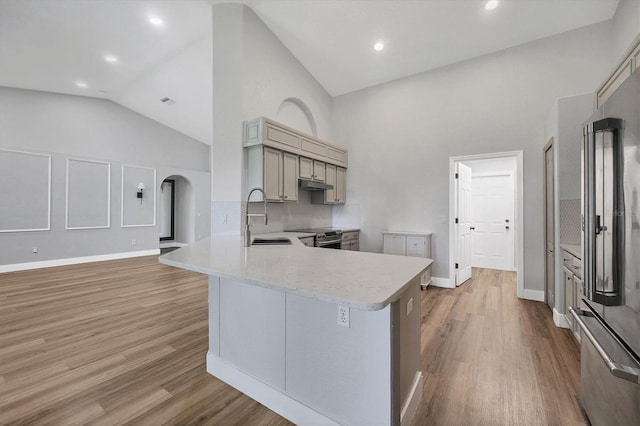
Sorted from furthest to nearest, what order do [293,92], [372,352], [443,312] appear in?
[293,92], [443,312], [372,352]

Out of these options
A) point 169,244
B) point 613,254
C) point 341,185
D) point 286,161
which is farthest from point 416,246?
point 169,244

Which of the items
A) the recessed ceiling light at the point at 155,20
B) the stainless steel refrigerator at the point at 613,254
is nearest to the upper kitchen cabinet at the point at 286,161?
the recessed ceiling light at the point at 155,20

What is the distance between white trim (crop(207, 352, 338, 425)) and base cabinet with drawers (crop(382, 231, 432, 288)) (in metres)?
3.17

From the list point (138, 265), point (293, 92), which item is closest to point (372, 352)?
point (293, 92)

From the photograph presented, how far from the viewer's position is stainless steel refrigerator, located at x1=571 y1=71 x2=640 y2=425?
41.6 inches

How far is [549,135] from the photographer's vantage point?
11.2ft

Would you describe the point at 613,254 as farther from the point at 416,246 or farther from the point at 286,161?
the point at 286,161

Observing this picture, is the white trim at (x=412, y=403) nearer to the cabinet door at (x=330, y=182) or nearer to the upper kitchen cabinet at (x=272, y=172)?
the upper kitchen cabinet at (x=272, y=172)

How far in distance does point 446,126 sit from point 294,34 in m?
2.77

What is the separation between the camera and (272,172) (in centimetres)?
368

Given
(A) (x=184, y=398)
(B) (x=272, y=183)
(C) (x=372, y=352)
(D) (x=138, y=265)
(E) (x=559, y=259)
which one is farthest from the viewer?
(D) (x=138, y=265)

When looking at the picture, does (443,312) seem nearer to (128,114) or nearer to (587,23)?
(587,23)

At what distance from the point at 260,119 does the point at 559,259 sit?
3.70 meters

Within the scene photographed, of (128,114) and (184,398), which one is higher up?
(128,114)
